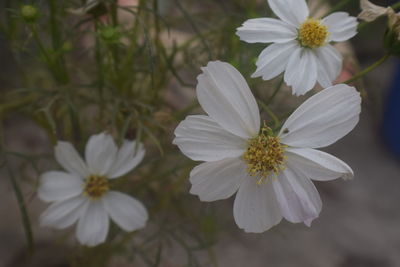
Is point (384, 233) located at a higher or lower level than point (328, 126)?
lower

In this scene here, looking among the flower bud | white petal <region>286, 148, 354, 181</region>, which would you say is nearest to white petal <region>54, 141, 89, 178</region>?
the flower bud

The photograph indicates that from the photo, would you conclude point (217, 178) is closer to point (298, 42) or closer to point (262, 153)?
point (262, 153)

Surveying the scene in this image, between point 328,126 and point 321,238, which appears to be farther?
point 321,238

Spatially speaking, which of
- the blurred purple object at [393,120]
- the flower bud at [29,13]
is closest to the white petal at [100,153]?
the flower bud at [29,13]

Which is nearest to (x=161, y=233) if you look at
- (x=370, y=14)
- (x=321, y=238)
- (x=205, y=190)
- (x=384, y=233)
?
(x=205, y=190)

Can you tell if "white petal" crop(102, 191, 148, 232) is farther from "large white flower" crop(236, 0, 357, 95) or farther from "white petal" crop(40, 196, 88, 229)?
"large white flower" crop(236, 0, 357, 95)

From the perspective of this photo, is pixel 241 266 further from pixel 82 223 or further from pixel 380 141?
pixel 380 141

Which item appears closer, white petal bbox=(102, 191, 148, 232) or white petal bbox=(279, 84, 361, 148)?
white petal bbox=(279, 84, 361, 148)
